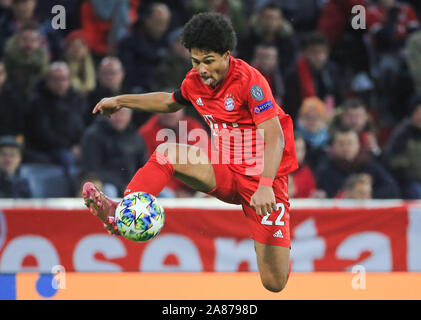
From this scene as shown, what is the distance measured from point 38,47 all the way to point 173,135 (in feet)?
5.71

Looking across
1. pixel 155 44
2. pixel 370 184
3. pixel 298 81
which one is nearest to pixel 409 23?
pixel 298 81

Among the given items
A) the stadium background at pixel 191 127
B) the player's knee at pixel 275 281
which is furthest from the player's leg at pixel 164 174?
the stadium background at pixel 191 127

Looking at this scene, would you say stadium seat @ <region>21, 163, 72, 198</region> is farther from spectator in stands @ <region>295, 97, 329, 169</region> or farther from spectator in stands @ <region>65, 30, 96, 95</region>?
spectator in stands @ <region>295, 97, 329, 169</region>

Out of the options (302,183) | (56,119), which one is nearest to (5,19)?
(56,119)

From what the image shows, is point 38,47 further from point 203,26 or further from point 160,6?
point 203,26

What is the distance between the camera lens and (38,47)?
24.0ft

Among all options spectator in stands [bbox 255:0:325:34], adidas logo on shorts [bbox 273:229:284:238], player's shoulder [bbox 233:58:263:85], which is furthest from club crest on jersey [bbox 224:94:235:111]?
spectator in stands [bbox 255:0:325:34]

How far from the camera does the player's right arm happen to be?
4504 millimetres

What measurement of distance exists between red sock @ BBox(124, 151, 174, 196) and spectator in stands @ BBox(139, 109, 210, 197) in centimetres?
273

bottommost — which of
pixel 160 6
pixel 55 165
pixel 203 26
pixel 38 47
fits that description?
pixel 55 165

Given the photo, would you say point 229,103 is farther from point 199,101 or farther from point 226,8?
point 226,8

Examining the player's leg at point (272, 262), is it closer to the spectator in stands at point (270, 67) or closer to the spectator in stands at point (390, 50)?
the spectator in stands at point (270, 67)

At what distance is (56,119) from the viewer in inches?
281

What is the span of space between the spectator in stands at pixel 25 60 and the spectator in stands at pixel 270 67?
7.36ft
